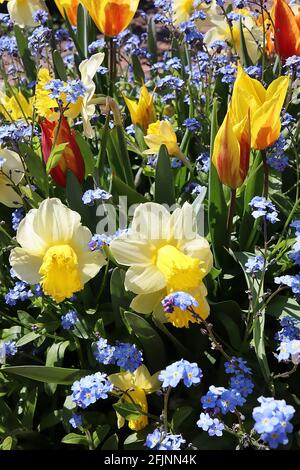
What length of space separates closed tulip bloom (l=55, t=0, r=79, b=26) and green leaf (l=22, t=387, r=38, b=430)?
1.29m

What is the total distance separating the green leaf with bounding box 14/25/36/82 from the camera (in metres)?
2.37

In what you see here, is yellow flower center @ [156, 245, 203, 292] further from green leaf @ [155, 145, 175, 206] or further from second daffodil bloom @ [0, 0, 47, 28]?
second daffodil bloom @ [0, 0, 47, 28]

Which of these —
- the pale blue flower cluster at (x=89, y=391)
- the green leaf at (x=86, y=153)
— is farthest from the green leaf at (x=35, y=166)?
the pale blue flower cluster at (x=89, y=391)

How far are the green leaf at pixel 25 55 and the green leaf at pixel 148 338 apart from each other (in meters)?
1.41

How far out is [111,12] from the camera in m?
1.76

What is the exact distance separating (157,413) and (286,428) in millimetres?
623

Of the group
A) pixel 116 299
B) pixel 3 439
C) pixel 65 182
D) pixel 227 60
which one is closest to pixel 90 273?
pixel 116 299

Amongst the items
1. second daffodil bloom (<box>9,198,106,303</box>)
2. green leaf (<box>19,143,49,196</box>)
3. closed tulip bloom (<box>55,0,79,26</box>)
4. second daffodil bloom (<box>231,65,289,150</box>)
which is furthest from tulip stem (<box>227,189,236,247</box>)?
closed tulip bloom (<box>55,0,79,26</box>)

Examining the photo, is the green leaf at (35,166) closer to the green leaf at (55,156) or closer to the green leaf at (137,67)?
the green leaf at (55,156)

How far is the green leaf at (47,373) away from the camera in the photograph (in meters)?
1.34

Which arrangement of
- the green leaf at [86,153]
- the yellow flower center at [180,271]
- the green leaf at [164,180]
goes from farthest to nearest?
the green leaf at [86,153]
the green leaf at [164,180]
the yellow flower center at [180,271]

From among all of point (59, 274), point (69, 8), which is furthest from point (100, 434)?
point (69, 8)

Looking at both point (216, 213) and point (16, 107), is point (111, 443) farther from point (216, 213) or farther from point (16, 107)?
point (16, 107)
